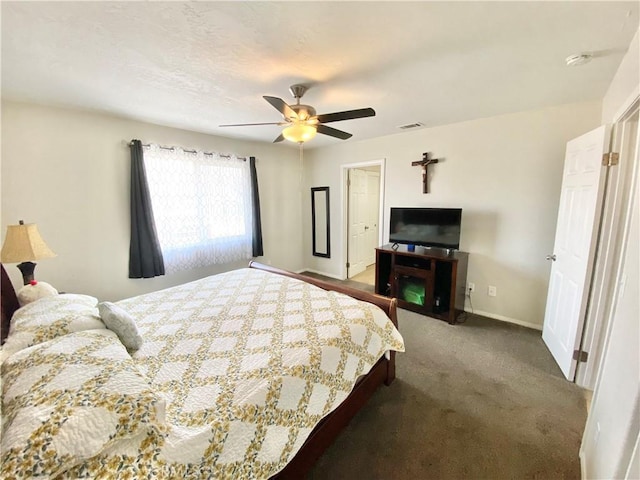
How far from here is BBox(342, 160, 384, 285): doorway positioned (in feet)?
15.1

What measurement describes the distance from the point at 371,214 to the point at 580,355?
12.3ft

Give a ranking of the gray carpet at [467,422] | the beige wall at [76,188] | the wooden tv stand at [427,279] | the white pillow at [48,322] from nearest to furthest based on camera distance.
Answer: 1. the white pillow at [48,322]
2. the gray carpet at [467,422]
3. the beige wall at [76,188]
4. the wooden tv stand at [427,279]

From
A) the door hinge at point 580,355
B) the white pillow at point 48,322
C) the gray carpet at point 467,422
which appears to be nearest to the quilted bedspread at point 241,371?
the white pillow at point 48,322

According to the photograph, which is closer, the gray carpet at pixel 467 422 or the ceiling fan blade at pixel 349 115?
the gray carpet at pixel 467 422

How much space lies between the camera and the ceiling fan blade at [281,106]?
1726mm

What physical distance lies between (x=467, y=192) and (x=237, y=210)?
3177 mm

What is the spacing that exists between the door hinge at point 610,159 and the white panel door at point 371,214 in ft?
11.4

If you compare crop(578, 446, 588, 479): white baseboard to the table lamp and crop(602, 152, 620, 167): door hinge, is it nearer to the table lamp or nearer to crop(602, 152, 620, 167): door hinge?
crop(602, 152, 620, 167): door hinge

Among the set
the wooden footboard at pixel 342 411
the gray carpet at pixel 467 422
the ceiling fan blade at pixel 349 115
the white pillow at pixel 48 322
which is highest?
the ceiling fan blade at pixel 349 115

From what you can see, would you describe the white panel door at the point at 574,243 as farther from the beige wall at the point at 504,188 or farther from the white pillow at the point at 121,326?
the white pillow at the point at 121,326

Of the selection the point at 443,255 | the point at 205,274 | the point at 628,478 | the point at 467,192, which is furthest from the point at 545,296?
the point at 205,274

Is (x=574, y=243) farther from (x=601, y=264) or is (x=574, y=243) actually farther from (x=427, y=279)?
(x=427, y=279)

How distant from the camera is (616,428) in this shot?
3.39 ft

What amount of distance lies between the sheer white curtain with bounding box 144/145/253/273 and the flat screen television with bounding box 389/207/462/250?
2224mm
